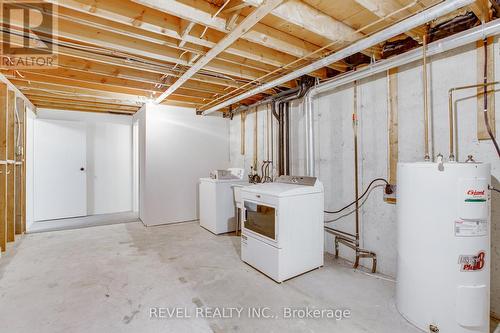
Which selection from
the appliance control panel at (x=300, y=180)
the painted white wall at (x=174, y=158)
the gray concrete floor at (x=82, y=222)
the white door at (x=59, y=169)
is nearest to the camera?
the appliance control panel at (x=300, y=180)

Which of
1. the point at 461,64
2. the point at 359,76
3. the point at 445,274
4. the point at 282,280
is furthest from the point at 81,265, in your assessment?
the point at 461,64

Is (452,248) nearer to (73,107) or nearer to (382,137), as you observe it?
(382,137)

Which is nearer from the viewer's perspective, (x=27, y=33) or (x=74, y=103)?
(x=27, y=33)

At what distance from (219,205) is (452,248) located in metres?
3.13

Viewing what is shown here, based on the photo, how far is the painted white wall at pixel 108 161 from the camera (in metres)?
5.60

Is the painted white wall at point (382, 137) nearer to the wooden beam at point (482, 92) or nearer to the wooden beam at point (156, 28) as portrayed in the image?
the wooden beam at point (482, 92)

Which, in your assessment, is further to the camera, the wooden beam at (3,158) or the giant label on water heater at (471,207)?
the wooden beam at (3,158)

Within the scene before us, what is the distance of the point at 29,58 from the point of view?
9.41 feet

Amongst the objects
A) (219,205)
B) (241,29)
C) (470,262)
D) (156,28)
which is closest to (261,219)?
(219,205)

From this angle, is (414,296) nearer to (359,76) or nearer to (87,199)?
(359,76)

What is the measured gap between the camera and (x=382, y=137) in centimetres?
267

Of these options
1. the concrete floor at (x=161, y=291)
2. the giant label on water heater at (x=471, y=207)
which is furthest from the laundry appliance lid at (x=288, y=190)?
the giant label on water heater at (x=471, y=207)

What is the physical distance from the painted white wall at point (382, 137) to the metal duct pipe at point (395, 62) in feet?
0.61

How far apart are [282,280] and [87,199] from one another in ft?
16.9
